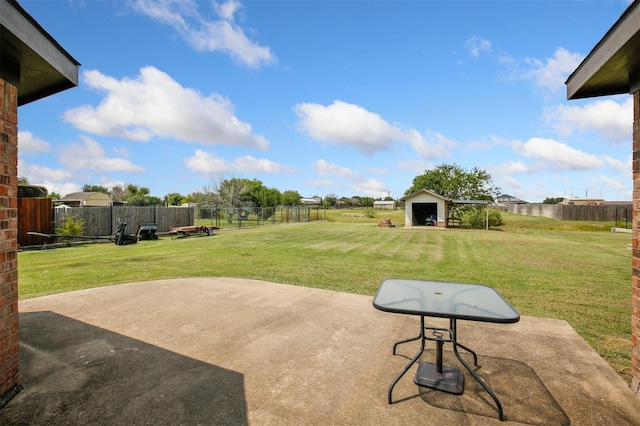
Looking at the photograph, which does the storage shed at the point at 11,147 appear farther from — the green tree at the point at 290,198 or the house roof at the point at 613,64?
the green tree at the point at 290,198

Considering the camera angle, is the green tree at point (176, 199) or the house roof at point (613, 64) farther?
the green tree at point (176, 199)

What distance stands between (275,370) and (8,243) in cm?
237

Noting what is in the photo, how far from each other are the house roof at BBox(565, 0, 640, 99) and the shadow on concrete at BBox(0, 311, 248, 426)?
12.4ft

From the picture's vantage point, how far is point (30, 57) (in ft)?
7.70

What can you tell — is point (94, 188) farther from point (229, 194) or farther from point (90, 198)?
point (229, 194)

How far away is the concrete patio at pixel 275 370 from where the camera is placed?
215cm

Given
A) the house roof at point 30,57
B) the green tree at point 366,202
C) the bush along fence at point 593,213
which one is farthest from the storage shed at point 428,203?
the green tree at point 366,202

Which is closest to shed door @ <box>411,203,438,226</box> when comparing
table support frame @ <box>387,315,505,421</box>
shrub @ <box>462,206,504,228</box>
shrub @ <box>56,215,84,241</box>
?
shrub @ <box>462,206,504,228</box>

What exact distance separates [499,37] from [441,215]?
54.0 ft

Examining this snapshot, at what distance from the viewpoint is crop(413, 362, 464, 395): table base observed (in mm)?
2473

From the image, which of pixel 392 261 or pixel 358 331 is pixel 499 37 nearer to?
pixel 392 261

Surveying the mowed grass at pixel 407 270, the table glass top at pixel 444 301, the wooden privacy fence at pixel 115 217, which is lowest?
the mowed grass at pixel 407 270

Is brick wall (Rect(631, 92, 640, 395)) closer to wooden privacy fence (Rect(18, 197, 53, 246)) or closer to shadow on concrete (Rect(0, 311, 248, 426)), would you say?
shadow on concrete (Rect(0, 311, 248, 426))

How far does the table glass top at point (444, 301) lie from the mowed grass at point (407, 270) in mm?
1663
